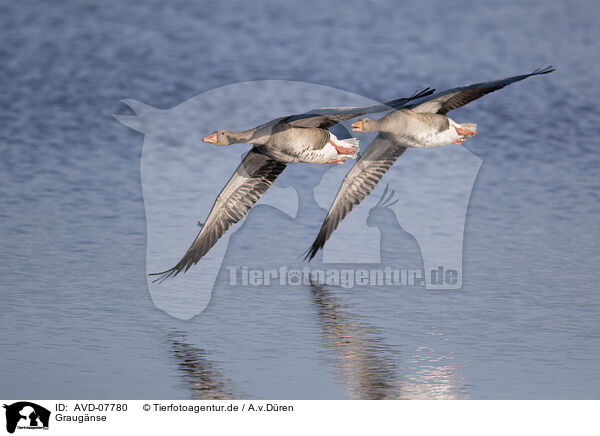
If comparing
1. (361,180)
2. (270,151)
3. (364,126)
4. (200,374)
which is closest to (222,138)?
(270,151)

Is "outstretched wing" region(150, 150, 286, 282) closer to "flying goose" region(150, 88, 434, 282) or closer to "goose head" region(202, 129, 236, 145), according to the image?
"flying goose" region(150, 88, 434, 282)

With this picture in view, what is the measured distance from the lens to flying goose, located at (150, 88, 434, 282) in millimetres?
16953

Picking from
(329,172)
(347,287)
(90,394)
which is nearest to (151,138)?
(329,172)

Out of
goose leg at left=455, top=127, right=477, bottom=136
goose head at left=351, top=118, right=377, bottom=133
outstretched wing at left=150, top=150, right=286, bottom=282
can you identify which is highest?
goose head at left=351, top=118, right=377, bottom=133

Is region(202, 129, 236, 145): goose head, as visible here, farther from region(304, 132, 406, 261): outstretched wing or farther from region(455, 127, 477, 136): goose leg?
region(455, 127, 477, 136): goose leg

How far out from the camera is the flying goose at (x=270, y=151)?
16953 millimetres

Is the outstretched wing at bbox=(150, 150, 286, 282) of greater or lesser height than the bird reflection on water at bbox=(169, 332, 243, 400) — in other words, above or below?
above

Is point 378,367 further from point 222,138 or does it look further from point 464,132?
point 222,138

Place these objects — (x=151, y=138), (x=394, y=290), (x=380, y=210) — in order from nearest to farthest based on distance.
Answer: (x=394, y=290)
(x=380, y=210)
(x=151, y=138)

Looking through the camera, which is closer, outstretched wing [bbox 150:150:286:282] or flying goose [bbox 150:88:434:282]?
flying goose [bbox 150:88:434:282]

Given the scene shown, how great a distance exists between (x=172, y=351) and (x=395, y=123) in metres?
4.24

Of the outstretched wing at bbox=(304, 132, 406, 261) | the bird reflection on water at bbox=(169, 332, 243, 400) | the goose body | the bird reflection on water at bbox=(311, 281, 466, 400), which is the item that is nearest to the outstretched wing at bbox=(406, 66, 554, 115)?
the goose body
